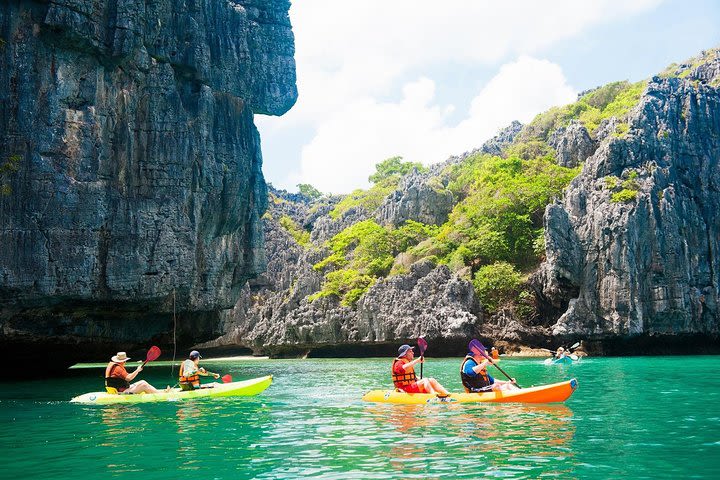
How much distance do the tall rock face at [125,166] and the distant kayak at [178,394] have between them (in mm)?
9053

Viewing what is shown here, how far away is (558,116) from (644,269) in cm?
3485

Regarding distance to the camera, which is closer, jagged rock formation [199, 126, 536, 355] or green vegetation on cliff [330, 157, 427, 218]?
jagged rock formation [199, 126, 536, 355]

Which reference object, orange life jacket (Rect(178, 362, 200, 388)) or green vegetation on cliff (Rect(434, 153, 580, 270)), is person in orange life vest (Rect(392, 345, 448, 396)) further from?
green vegetation on cliff (Rect(434, 153, 580, 270))

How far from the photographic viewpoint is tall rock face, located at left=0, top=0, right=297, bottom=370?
27.5 metres

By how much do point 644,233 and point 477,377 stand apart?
31.7 m

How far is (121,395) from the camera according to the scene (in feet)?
→ 65.6

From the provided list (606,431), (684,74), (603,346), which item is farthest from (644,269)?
(606,431)

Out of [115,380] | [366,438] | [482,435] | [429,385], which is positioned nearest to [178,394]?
[115,380]

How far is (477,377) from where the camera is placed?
57.8ft

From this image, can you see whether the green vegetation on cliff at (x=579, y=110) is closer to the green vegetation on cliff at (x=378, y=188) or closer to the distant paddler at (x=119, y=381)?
the green vegetation on cliff at (x=378, y=188)

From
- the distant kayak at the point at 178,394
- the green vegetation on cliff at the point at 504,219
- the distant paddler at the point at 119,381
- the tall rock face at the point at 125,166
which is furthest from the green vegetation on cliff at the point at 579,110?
the distant paddler at the point at 119,381

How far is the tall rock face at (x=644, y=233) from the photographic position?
44.2 meters

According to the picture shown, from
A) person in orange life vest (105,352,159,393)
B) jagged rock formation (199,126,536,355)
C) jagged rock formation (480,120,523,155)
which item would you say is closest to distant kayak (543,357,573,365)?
jagged rock formation (199,126,536,355)

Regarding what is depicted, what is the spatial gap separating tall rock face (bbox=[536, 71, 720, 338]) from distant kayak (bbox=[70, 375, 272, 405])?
1078 inches
